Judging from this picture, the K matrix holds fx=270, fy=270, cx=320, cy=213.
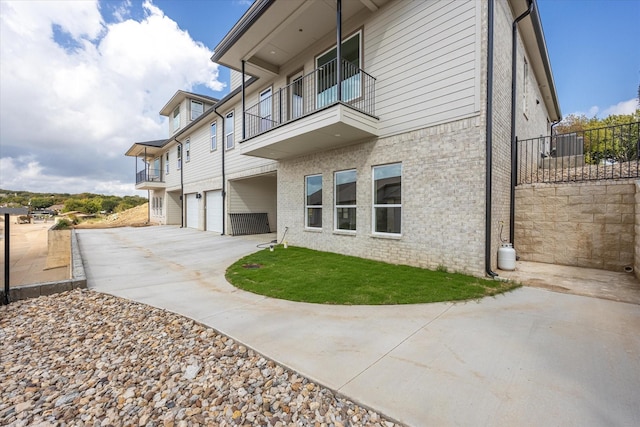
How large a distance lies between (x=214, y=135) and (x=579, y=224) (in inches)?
608

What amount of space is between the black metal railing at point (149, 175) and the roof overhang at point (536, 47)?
24.0 metres

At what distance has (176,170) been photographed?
64.8 ft

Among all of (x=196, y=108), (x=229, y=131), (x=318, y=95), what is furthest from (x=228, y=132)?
(x=196, y=108)

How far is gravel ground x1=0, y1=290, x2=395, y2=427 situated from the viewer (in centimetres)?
200

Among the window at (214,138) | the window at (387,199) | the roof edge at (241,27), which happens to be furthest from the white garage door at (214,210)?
the window at (387,199)

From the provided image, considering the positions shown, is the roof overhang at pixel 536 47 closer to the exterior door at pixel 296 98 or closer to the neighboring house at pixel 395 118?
the neighboring house at pixel 395 118

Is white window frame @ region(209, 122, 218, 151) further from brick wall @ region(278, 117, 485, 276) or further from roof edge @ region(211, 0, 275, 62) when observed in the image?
brick wall @ region(278, 117, 485, 276)

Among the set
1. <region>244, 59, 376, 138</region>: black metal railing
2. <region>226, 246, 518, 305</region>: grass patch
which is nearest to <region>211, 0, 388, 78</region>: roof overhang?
<region>244, 59, 376, 138</region>: black metal railing

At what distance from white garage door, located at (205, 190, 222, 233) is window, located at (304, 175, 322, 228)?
7.07m

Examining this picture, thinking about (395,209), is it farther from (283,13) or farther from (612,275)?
(283,13)

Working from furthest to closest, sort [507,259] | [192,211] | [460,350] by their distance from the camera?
[192,211], [507,259], [460,350]

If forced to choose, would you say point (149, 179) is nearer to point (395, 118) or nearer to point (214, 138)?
point (214, 138)

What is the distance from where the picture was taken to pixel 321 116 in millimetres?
6637

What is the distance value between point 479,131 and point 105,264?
9.71 meters
